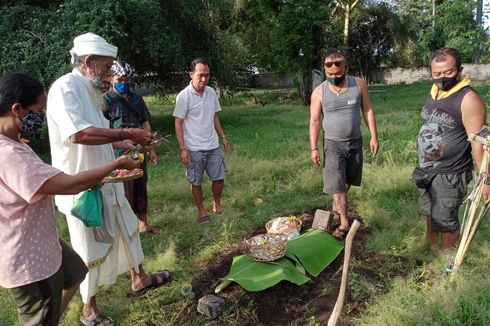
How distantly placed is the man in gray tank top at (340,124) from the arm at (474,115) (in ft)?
4.04

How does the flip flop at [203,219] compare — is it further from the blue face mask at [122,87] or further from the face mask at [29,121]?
the face mask at [29,121]

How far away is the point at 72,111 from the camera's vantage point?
106 inches

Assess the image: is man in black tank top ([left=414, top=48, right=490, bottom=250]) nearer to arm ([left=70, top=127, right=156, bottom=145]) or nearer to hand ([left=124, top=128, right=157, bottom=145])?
hand ([left=124, top=128, right=157, bottom=145])

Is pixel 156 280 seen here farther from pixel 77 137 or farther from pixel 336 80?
pixel 336 80

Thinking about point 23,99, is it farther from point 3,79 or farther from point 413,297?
point 413,297

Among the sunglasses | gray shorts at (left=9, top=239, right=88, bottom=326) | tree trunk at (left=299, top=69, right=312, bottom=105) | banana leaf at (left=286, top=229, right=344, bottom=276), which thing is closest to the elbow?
gray shorts at (left=9, top=239, right=88, bottom=326)

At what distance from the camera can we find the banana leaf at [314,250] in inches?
146

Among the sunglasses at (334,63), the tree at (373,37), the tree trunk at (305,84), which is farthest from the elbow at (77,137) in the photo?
the tree at (373,37)

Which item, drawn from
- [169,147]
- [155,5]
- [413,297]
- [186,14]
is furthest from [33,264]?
[186,14]

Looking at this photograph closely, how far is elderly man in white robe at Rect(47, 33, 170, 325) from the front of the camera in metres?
2.73

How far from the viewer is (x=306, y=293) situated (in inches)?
136

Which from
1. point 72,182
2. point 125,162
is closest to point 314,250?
point 125,162

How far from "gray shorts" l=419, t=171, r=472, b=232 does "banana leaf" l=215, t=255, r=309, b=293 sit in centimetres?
121

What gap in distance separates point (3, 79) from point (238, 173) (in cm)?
494
